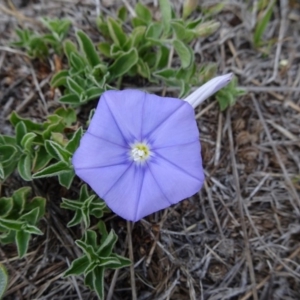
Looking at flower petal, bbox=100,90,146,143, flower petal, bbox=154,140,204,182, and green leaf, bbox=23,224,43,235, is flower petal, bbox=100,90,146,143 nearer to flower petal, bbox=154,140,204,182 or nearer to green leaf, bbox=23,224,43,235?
flower petal, bbox=154,140,204,182

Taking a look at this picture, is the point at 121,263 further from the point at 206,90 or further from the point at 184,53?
the point at 184,53

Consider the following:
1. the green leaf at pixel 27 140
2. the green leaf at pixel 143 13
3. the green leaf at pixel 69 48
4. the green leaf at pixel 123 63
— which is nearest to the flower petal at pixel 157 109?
the green leaf at pixel 27 140

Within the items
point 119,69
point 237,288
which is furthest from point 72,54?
point 237,288

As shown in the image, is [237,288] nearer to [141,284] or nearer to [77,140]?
[141,284]

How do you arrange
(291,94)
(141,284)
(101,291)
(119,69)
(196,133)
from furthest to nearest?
(291,94), (119,69), (141,284), (101,291), (196,133)

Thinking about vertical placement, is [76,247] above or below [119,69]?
below

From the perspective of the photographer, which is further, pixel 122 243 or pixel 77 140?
pixel 122 243

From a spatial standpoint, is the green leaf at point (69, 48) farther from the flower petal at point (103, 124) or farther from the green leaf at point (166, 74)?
the flower petal at point (103, 124)

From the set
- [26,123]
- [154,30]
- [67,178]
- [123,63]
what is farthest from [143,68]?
[67,178]
